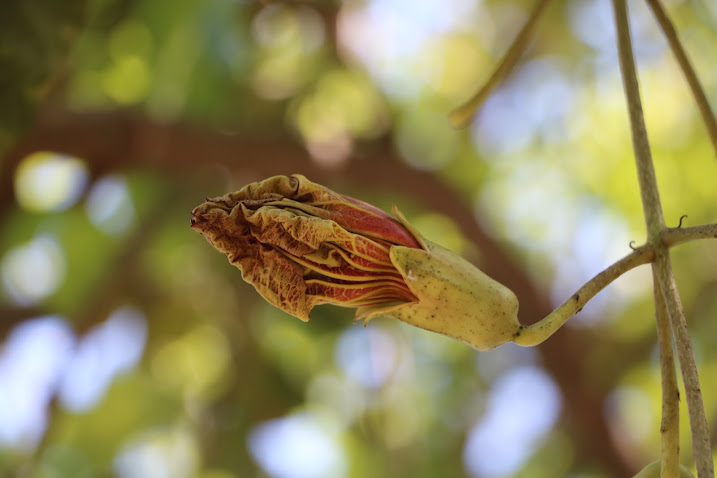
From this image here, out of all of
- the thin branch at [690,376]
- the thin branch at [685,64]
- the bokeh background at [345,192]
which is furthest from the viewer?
the bokeh background at [345,192]

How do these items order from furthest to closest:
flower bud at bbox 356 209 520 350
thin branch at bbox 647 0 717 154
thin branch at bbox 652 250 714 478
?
thin branch at bbox 647 0 717 154
flower bud at bbox 356 209 520 350
thin branch at bbox 652 250 714 478

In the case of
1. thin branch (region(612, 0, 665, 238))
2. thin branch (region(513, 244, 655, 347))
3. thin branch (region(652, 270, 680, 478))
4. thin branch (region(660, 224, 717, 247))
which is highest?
thin branch (region(612, 0, 665, 238))

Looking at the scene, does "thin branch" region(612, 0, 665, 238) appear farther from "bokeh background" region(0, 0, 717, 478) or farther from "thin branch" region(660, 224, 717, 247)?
"bokeh background" region(0, 0, 717, 478)

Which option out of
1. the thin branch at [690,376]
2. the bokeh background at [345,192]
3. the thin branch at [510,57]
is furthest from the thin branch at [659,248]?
the bokeh background at [345,192]

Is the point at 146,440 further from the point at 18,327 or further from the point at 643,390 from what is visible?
the point at 643,390

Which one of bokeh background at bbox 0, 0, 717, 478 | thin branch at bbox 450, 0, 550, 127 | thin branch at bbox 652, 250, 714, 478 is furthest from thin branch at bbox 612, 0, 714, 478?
bokeh background at bbox 0, 0, 717, 478

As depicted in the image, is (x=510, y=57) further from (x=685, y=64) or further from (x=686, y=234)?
(x=686, y=234)

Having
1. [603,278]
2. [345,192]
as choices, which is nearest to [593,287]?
[603,278]

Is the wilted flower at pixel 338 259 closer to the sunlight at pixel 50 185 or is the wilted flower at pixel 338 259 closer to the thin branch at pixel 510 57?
the thin branch at pixel 510 57
